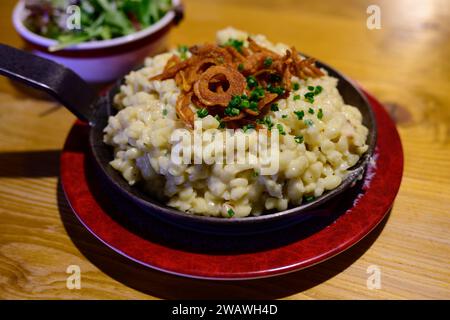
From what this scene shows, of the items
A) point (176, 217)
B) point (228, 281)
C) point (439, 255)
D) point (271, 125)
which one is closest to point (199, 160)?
point (176, 217)

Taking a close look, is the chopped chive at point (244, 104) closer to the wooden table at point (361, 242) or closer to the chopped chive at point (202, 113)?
the chopped chive at point (202, 113)

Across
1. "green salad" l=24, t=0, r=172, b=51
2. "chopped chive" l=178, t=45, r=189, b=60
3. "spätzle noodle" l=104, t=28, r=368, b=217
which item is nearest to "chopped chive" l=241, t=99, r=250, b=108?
"spätzle noodle" l=104, t=28, r=368, b=217

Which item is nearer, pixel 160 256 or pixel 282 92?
pixel 160 256

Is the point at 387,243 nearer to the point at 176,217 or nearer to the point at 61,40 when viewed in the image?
the point at 176,217

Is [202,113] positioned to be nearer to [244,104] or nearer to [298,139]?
[244,104]

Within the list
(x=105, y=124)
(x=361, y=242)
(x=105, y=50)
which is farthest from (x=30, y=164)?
(x=361, y=242)

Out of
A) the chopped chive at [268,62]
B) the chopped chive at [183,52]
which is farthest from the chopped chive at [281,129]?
the chopped chive at [183,52]
